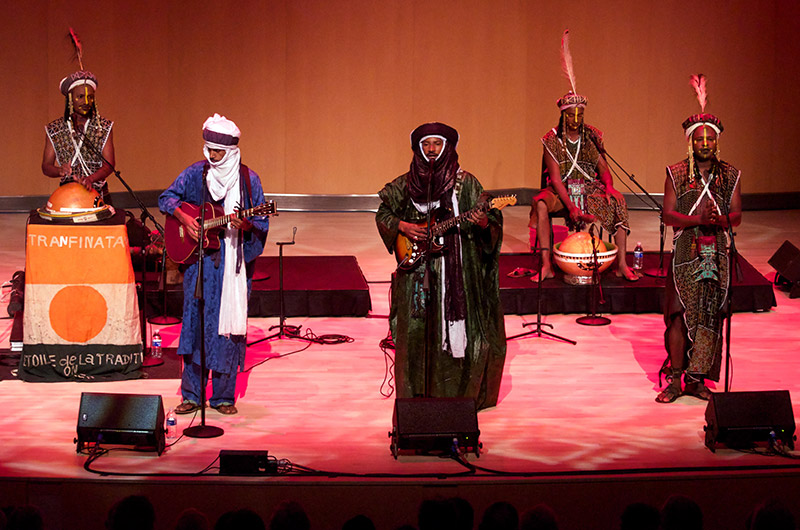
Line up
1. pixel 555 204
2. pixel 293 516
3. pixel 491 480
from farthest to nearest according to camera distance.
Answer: pixel 555 204
pixel 491 480
pixel 293 516

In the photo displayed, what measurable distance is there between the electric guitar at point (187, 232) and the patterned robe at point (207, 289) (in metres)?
0.06

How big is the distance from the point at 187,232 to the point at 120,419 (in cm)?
125

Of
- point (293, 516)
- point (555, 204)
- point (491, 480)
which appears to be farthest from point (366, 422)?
point (555, 204)

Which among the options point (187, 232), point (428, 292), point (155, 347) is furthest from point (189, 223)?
point (155, 347)

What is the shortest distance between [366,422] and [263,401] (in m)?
0.76

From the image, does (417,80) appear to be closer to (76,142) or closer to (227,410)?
(76,142)

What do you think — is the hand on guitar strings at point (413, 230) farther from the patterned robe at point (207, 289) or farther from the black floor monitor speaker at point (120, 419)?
the black floor monitor speaker at point (120, 419)

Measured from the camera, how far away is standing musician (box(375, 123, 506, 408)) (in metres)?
6.07

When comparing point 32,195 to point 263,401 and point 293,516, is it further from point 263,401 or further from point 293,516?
point 293,516

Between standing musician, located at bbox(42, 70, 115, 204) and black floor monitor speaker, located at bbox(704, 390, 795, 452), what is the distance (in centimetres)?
469

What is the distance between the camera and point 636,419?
21.0 feet

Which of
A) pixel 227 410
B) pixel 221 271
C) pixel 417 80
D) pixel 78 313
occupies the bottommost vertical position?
pixel 227 410

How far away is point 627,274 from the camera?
948 centimetres

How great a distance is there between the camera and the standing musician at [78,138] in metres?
7.98
